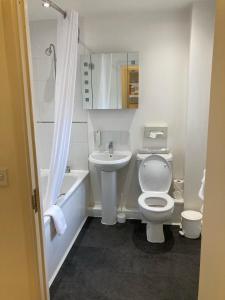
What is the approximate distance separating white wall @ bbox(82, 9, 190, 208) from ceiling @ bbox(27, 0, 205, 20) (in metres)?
0.11

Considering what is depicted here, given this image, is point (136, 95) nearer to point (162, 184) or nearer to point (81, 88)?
point (81, 88)

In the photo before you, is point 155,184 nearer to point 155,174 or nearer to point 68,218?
point 155,174

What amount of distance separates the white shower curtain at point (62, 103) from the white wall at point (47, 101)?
30.2 inches

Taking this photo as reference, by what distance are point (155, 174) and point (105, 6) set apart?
6.05 feet

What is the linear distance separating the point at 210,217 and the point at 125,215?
222 cm

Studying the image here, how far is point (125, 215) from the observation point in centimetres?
326

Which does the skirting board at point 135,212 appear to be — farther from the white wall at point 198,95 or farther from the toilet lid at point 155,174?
the toilet lid at point 155,174

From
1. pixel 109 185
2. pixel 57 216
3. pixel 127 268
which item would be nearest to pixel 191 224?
pixel 127 268

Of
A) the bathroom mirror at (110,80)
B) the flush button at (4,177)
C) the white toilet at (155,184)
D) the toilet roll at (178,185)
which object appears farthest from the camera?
the toilet roll at (178,185)

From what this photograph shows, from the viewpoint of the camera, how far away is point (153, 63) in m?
2.90

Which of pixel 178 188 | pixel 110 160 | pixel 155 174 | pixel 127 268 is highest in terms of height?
pixel 110 160

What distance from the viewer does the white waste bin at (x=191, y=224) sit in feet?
9.07

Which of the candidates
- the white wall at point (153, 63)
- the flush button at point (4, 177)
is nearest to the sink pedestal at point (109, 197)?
the white wall at point (153, 63)

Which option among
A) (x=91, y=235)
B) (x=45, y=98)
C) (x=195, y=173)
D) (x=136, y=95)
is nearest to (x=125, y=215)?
(x=91, y=235)
